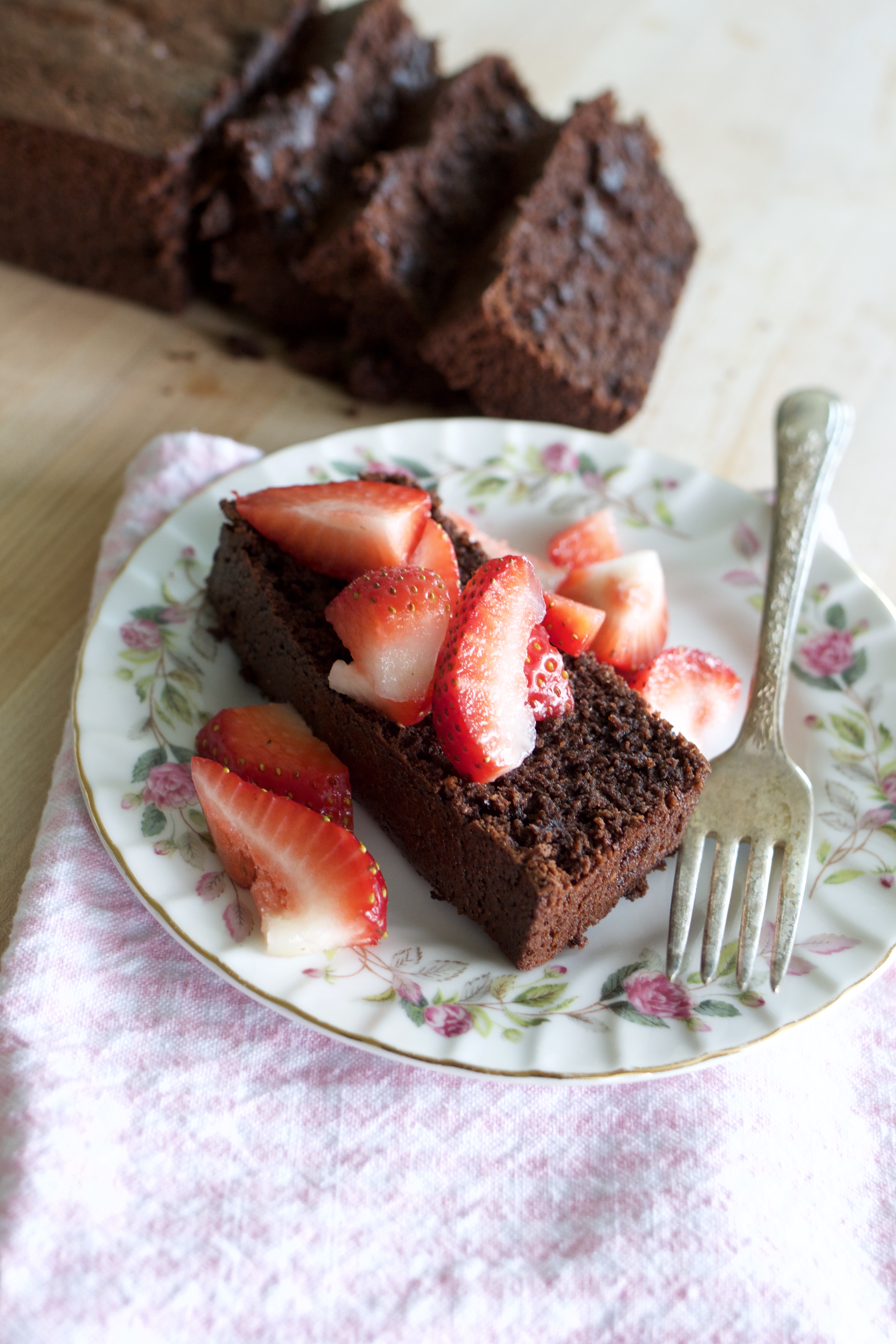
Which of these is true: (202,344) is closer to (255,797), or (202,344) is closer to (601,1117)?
(255,797)

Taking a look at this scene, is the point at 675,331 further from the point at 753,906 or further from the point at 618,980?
the point at 618,980

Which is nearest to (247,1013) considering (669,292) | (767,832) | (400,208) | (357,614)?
(357,614)

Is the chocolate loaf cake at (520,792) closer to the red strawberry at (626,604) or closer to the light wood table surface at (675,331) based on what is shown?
the red strawberry at (626,604)

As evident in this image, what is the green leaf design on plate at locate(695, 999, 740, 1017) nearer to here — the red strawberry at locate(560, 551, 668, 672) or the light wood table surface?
the red strawberry at locate(560, 551, 668, 672)

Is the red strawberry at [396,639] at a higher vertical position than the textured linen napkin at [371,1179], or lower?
higher

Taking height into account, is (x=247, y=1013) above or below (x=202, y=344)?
below

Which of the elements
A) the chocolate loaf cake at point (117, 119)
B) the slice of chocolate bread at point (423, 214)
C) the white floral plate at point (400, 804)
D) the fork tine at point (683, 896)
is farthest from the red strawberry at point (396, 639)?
the chocolate loaf cake at point (117, 119)

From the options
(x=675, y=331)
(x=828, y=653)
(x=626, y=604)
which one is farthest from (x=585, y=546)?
(x=675, y=331)
